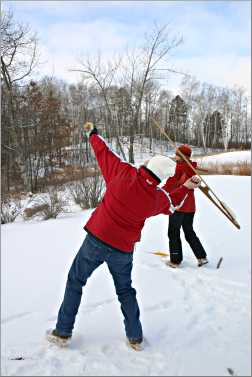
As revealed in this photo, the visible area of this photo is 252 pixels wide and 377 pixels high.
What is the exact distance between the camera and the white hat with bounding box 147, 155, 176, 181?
7.77 feet

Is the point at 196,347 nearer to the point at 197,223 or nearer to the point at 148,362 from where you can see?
the point at 148,362

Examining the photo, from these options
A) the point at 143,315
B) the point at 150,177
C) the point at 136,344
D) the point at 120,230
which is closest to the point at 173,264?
the point at 143,315

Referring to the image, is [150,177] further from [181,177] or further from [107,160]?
[181,177]

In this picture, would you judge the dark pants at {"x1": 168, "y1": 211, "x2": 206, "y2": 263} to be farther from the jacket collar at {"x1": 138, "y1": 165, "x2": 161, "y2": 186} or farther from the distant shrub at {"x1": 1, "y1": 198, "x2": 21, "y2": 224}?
the distant shrub at {"x1": 1, "y1": 198, "x2": 21, "y2": 224}

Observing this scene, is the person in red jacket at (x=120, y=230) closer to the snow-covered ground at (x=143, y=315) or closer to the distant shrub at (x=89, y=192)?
the snow-covered ground at (x=143, y=315)

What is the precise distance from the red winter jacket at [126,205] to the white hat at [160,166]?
3cm

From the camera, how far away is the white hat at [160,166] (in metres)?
2.37

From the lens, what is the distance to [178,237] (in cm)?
423

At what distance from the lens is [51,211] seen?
823cm

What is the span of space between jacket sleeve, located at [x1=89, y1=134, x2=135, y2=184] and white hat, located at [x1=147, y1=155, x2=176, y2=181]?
6.2 inches

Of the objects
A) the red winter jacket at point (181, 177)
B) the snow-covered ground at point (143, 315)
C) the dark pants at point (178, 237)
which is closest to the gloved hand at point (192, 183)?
the red winter jacket at point (181, 177)

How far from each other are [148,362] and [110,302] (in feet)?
2.93

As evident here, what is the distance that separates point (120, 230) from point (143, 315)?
918 millimetres

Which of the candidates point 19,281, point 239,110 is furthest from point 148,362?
point 239,110
